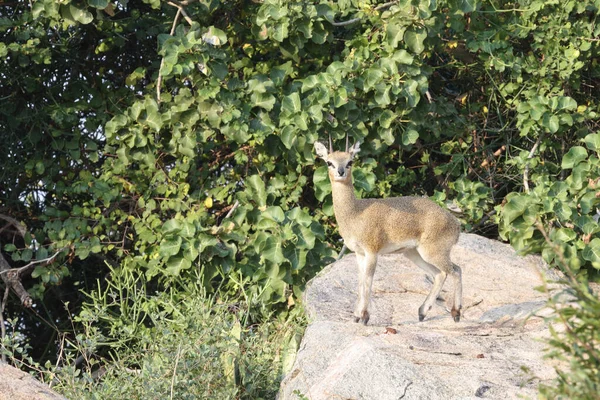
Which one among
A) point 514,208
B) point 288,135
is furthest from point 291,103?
point 514,208

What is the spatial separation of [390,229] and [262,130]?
2.00 m

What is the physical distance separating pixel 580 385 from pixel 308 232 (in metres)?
4.59

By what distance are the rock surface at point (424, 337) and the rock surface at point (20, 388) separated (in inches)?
53.3

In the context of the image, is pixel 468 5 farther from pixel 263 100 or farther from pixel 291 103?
pixel 263 100

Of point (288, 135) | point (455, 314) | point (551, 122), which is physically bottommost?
point (455, 314)

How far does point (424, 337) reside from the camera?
20.3 feet

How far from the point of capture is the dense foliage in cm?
813

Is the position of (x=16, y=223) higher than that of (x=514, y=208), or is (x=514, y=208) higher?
(x=16, y=223)

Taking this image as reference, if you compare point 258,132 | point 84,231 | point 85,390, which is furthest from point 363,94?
point 85,390

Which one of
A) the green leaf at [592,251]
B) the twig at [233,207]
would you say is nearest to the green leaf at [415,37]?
the twig at [233,207]

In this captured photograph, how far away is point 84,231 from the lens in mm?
9008

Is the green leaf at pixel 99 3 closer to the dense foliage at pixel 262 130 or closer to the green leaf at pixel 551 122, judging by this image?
the dense foliage at pixel 262 130

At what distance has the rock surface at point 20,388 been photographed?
4988mm

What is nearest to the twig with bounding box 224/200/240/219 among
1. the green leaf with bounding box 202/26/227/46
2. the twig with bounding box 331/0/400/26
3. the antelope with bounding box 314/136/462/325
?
the green leaf with bounding box 202/26/227/46
